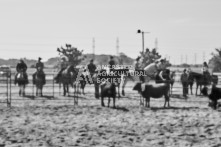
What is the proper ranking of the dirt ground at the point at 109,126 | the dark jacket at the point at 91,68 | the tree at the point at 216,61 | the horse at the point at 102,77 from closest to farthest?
1. the dirt ground at the point at 109,126
2. the horse at the point at 102,77
3. the dark jacket at the point at 91,68
4. the tree at the point at 216,61

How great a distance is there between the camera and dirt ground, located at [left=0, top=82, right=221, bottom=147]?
724cm

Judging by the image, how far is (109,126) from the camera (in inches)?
342

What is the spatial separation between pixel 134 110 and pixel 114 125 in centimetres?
257

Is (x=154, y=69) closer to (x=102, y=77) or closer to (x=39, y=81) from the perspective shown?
(x=102, y=77)

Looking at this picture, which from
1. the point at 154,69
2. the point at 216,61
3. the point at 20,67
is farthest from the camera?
the point at 216,61

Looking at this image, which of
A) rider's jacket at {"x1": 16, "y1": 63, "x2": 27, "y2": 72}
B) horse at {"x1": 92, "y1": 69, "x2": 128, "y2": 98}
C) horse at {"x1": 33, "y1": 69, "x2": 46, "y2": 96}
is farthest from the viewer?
rider's jacket at {"x1": 16, "y1": 63, "x2": 27, "y2": 72}

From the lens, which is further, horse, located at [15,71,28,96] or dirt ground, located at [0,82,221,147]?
horse, located at [15,71,28,96]

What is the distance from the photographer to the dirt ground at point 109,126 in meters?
7.24

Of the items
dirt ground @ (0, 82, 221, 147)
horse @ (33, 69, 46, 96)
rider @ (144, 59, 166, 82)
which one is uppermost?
rider @ (144, 59, 166, 82)

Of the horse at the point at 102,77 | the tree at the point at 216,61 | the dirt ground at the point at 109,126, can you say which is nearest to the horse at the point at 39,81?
the horse at the point at 102,77

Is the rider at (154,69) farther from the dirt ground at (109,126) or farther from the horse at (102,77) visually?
the dirt ground at (109,126)

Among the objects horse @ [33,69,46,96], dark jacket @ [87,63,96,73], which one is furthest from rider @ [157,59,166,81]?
horse @ [33,69,46,96]

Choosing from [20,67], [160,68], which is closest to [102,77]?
[160,68]

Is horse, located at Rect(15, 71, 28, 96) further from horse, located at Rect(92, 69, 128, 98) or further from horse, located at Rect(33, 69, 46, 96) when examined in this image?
horse, located at Rect(92, 69, 128, 98)
